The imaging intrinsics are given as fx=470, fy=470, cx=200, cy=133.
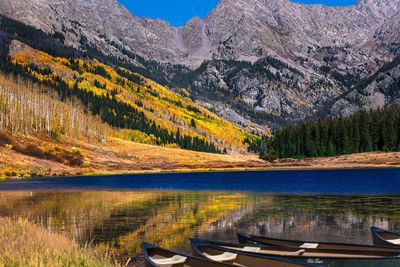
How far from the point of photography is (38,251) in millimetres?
19266

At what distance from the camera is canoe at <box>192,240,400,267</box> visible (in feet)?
53.9

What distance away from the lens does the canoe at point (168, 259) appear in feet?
54.6

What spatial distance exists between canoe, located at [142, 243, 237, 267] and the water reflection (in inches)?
342

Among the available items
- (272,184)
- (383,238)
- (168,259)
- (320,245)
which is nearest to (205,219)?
(383,238)

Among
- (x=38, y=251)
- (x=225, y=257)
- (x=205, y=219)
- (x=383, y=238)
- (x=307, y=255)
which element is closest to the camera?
(x=225, y=257)

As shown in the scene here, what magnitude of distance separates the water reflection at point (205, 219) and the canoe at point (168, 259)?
868cm

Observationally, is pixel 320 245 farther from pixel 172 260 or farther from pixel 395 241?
pixel 172 260

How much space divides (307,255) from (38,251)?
11.3m

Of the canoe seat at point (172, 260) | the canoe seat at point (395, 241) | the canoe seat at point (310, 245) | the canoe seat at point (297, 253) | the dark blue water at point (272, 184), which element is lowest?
the canoe seat at point (172, 260)

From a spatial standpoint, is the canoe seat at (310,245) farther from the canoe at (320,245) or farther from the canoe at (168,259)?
the canoe at (168,259)

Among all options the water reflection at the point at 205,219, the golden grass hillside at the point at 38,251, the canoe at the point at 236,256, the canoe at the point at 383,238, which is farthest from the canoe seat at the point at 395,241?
the golden grass hillside at the point at 38,251

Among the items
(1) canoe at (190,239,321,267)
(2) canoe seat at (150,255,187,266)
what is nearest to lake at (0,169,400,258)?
(1) canoe at (190,239,321,267)

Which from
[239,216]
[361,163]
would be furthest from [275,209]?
[361,163]

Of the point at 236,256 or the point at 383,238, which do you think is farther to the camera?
the point at 383,238
